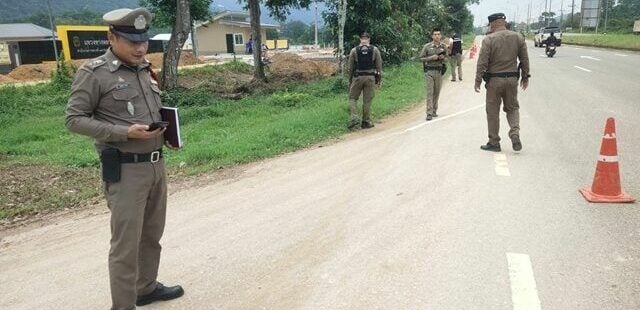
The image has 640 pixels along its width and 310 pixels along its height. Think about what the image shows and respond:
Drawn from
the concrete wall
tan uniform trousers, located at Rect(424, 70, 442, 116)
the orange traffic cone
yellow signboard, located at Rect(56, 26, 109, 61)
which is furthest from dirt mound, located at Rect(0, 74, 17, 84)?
the concrete wall

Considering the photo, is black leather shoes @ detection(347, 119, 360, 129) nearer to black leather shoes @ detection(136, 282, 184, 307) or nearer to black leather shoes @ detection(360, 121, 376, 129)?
black leather shoes @ detection(360, 121, 376, 129)

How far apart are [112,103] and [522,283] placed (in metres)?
3.04

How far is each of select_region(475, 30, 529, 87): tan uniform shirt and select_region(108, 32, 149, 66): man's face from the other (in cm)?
569

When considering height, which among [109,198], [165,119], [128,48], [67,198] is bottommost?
→ [67,198]

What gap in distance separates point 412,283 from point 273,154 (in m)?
5.36

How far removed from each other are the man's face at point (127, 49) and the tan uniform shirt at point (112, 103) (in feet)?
0.13

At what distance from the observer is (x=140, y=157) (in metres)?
3.23

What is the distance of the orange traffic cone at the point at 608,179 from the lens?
5359 millimetres

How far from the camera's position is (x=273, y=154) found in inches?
346

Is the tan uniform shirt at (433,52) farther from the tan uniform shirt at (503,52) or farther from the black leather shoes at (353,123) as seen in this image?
the tan uniform shirt at (503,52)

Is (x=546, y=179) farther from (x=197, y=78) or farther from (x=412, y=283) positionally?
(x=197, y=78)

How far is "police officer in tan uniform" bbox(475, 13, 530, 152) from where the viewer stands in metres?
7.54

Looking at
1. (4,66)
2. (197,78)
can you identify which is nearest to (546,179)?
(197,78)

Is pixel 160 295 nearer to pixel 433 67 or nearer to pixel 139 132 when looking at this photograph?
pixel 139 132
